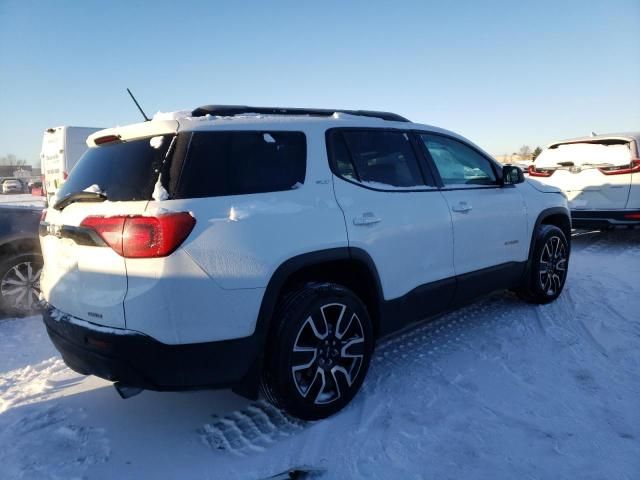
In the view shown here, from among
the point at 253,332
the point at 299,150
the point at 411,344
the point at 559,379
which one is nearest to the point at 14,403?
the point at 253,332

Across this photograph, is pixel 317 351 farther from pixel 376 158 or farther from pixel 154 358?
pixel 376 158

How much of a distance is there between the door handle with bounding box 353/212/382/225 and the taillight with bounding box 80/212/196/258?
1053mm

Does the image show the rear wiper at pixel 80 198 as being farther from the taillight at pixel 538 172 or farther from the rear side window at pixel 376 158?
the taillight at pixel 538 172

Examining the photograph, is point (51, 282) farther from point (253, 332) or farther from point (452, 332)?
point (452, 332)

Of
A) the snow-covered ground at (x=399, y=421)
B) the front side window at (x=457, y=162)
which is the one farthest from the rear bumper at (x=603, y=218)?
the front side window at (x=457, y=162)

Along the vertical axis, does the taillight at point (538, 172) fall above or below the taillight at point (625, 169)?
below

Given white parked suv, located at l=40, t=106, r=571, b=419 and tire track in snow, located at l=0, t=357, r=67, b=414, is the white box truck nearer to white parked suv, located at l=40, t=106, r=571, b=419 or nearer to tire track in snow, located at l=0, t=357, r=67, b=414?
tire track in snow, located at l=0, t=357, r=67, b=414

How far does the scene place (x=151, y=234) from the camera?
215cm

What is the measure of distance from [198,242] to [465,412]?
1.84 meters

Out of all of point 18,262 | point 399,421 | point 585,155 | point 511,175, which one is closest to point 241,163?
point 399,421

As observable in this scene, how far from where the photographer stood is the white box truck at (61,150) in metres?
10.2

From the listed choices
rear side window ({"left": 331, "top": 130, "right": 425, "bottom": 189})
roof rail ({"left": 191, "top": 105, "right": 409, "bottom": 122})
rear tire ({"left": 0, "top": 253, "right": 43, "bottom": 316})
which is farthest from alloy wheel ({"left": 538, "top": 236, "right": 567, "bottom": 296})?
rear tire ({"left": 0, "top": 253, "right": 43, "bottom": 316})

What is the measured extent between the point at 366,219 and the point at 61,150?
Answer: 32.0ft

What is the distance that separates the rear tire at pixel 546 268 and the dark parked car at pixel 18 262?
4867 millimetres
